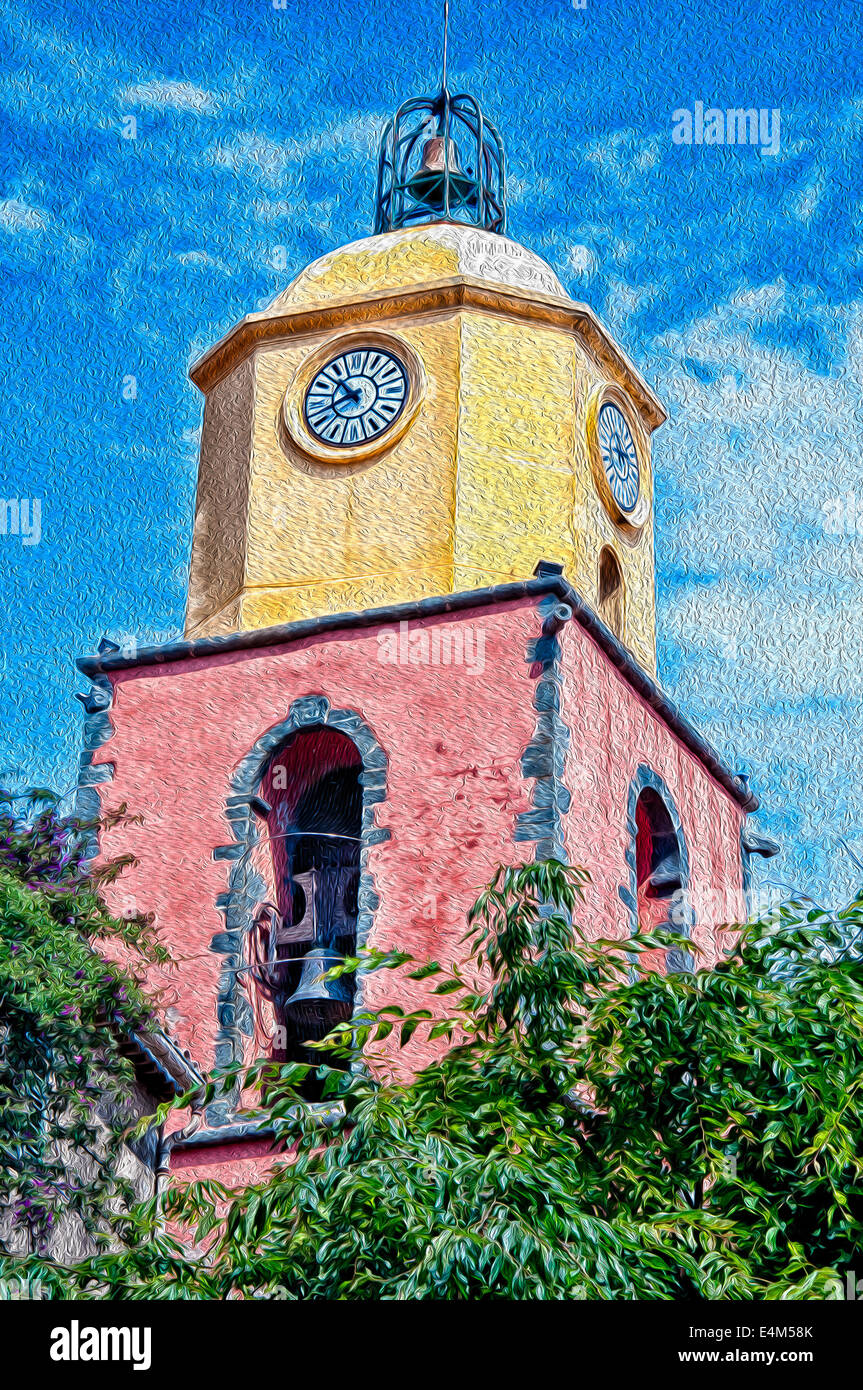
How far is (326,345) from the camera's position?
1639 cm

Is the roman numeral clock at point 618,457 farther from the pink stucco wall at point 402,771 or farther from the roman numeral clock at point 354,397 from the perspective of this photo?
the pink stucco wall at point 402,771

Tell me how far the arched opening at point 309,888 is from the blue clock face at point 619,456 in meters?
2.97

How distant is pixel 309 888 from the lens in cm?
1479

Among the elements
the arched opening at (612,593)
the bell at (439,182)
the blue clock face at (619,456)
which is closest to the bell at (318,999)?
the arched opening at (612,593)

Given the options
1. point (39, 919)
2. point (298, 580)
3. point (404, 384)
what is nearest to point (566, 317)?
point (404, 384)

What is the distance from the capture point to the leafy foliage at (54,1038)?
35.5 feet

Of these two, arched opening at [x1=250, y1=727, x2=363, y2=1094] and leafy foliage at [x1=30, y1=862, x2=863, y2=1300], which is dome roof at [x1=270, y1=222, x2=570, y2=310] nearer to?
arched opening at [x1=250, y1=727, x2=363, y2=1094]

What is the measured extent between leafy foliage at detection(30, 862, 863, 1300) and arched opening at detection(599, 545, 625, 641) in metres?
6.20

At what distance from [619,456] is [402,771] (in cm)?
355

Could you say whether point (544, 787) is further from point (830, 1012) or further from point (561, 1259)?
point (561, 1259)

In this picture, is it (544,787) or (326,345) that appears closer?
(544,787)

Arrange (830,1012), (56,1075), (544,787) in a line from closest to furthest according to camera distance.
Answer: (830,1012), (56,1075), (544,787)

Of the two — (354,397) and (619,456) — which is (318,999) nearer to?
(354,397)
